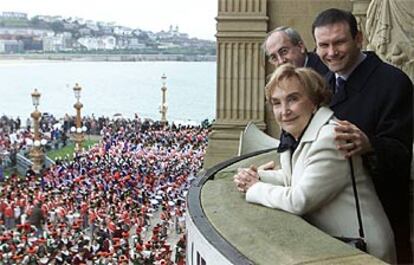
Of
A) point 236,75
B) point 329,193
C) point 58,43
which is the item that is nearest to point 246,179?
point 329,193

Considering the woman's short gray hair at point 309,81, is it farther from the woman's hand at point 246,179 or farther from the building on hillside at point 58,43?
the building on hillside at point 58,43

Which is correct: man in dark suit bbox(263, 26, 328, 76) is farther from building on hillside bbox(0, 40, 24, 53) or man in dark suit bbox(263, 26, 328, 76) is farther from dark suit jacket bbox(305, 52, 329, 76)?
building on hillside bbox(0, 40, 24, 53)

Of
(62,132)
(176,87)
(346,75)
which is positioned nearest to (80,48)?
(176,87)

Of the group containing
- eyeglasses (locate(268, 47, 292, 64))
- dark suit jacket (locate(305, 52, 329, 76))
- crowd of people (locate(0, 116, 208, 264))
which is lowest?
crowd of people (locate(0, 116, 208, 264))

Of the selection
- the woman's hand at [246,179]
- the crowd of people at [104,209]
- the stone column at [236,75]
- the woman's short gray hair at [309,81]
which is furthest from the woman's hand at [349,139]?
the crowd of people at [104,209]

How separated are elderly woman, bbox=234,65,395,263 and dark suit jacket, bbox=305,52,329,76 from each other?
701mm

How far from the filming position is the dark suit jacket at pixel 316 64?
10.2ft

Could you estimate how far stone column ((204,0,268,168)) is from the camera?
42.3ft

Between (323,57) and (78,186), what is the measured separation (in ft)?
70.8

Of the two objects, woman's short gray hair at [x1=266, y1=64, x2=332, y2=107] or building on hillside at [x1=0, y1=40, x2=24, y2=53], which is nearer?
woman's short gray hair at [x1=266, y1=64, x2=332, y2=107]

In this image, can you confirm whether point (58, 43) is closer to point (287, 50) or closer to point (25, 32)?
point (25, 32)

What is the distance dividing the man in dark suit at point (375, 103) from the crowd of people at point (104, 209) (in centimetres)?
1116

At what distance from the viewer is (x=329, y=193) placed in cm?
234

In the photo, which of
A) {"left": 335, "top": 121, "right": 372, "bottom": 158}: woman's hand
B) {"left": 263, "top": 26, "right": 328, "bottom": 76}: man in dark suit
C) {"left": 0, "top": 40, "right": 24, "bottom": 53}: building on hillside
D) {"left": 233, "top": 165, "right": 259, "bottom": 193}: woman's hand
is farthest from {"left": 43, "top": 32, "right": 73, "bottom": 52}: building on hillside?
{"left": 335, "top": 121, "right": 372, "bottom": 158}: woman's hand
